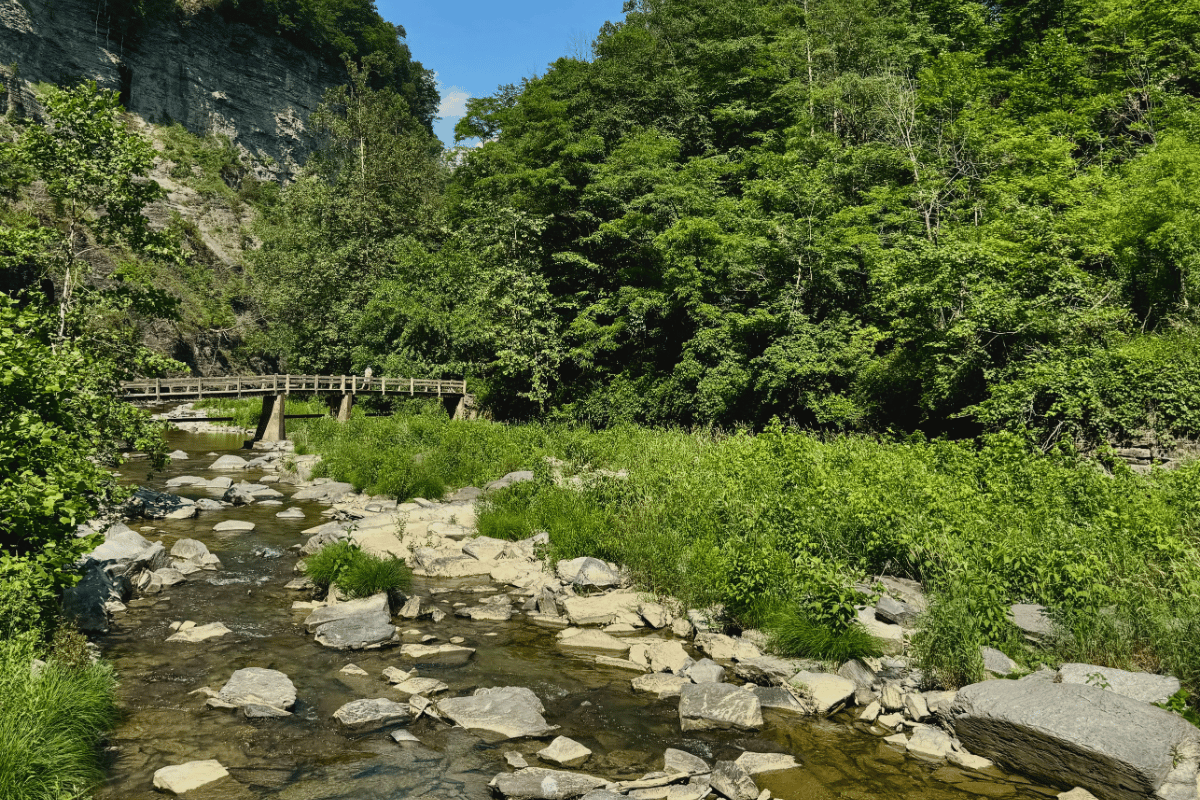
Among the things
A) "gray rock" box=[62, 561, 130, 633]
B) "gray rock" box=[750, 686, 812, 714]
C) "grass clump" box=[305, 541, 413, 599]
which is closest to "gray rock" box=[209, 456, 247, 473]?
"gray rock" box=[62, 561, 130, 633]

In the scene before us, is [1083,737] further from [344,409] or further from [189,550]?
[344,409]

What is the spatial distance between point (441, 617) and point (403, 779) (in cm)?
428

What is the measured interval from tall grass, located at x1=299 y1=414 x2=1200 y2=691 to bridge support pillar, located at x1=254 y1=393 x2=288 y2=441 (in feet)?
56.8

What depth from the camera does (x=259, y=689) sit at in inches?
281

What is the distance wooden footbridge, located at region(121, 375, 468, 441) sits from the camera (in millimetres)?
24719

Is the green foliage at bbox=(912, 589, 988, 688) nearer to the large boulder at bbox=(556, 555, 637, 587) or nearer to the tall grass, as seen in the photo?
the tall grass

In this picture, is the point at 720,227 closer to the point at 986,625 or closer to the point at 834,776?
the point at 986,625

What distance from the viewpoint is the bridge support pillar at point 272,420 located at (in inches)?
1118

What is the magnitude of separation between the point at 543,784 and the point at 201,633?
18.8 ft

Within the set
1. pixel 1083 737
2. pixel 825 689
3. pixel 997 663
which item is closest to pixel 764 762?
pixel 825 689

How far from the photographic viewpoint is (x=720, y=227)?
25.5m

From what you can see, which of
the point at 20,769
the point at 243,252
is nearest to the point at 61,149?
the point at 20,769

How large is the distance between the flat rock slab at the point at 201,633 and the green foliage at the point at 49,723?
2.11m

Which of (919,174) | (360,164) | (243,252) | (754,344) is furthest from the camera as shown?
(243,252)
